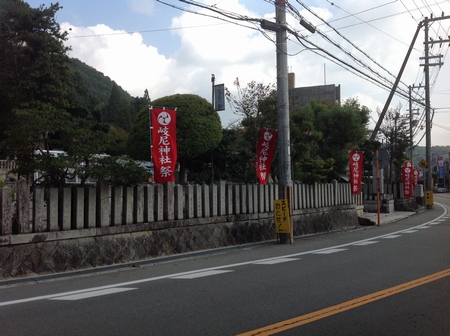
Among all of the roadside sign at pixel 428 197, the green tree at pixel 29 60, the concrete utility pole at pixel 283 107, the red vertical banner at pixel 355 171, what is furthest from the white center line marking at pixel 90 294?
the roadside sign at pixel 428 197

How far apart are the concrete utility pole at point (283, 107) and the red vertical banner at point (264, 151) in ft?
4.28

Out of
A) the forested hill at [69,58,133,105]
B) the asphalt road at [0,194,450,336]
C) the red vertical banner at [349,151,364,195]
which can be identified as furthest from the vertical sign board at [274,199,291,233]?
the forested hill at [69,58,133,105]

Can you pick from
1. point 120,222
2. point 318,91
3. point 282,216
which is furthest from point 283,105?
point 318,91

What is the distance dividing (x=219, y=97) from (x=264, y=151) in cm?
331

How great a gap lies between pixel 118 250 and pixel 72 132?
2.97 metres

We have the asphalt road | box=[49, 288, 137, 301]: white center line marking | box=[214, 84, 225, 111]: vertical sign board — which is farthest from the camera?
box=[214, 84, 225, 111]: vertical sign board

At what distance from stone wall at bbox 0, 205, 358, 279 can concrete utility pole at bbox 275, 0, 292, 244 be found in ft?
4.32

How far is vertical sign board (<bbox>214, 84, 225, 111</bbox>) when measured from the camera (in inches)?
700

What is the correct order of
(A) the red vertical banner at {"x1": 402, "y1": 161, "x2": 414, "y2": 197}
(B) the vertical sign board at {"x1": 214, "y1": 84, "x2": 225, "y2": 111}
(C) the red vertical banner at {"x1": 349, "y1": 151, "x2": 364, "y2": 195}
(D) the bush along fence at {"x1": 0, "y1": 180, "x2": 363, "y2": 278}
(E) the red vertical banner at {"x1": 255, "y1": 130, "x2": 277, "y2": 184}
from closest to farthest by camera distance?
(D) the bush along fence at {"x1": 0, "y1": 180, "x2": 363, "y2": 278}
(E) the red vertical banner at {"x1": 255, "y1": 130, "x2": 277, "y2": 184}
(B) the vertical sign board at {"x1": 214, "y1": 84, "x2": 225, "y2": 111}
(C) the red vertical banner at {"x1": 349, "y1": 151, "x2": 364, "y2": 195}
(A) the red vertical banner at {"x1": 402, "y1": 161, "x2": 414, "y2": 197}

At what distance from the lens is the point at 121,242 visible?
10906 millimetres

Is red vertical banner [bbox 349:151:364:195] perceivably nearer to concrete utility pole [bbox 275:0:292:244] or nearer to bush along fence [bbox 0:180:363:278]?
bush along fence [bbox 0:180:363:278]

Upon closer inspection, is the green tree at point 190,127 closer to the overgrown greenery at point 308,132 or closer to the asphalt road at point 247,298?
the overgrown greenery at point 308,132

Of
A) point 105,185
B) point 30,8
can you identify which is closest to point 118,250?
point 105,185

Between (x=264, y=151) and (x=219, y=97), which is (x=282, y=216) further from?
(x=219, y=97)
